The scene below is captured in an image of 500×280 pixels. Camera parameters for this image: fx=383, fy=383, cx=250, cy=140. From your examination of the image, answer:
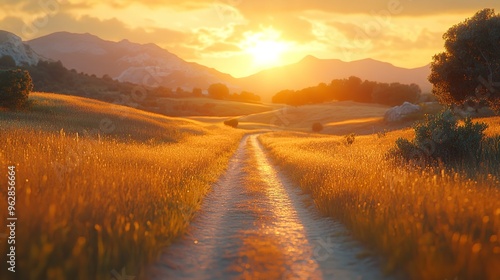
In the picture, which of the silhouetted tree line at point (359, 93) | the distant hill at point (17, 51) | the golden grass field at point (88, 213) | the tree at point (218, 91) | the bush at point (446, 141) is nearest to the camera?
the golden grass field at point (88, 213)

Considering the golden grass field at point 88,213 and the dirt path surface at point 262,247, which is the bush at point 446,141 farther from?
the golden grass field at point 88,213

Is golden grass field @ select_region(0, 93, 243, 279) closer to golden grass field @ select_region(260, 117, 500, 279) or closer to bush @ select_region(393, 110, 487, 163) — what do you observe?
golden grass field @ select_region(260, 117, 500, 279)

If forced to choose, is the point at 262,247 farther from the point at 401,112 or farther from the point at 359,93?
the point at 359,93

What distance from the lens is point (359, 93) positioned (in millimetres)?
137500

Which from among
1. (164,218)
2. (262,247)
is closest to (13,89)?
(164,218)

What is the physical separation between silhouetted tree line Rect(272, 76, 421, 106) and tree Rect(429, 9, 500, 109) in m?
91.0

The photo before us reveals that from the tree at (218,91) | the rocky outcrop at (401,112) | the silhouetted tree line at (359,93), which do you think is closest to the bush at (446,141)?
the rocky outcrop at (401,112)

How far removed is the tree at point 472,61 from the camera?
26.5m

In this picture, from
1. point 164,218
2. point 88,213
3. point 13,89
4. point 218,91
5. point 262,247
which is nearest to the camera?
point 88,213

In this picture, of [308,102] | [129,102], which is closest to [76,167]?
→ [129,102]

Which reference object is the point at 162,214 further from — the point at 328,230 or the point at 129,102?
the point at 129,102

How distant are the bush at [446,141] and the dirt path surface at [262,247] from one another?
706cm

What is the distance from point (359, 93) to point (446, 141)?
12728 centimetres

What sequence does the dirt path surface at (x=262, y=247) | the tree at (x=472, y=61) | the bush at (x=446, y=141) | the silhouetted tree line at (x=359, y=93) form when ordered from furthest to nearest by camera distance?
the silhouetted tree line at (x=359, y=93), the tree at (x=472, y=61), the bush at (x=446, y=141), the dirt path surface at (x=262, y=247)
